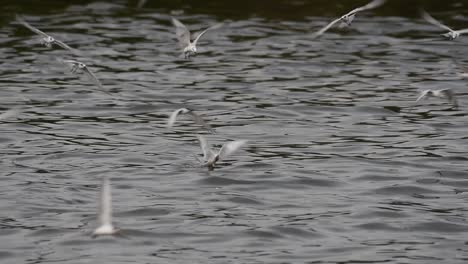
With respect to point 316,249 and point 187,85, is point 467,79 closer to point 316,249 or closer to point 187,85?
point 187,85

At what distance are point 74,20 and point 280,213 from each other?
12.8 m

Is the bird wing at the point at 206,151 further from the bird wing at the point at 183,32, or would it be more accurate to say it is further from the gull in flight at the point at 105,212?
the gull in flight at the point at 105,212

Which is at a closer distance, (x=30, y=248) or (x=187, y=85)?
(x=30, y=248)

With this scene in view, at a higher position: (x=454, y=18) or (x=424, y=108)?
(x=454, y=18)

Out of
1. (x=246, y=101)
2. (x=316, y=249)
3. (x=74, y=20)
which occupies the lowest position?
(x=316, y=249)

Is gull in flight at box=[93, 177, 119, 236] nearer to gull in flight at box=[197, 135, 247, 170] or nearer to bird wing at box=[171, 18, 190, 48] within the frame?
gull in flight at box=[197, 135, 247, 170]

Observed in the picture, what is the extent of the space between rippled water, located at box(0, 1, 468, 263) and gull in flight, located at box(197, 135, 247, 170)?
0.15 meters

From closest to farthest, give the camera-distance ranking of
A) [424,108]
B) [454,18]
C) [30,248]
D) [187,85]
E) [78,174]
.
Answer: [30,248] → [78,174] → [424,108] → [187,85] → [454,18]

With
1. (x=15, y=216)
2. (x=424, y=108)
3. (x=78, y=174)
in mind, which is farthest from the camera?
(x=424, y=108)

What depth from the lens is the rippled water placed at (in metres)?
11.0

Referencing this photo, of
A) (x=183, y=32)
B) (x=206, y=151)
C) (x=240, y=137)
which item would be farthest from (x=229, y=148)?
(x=183, y=32)

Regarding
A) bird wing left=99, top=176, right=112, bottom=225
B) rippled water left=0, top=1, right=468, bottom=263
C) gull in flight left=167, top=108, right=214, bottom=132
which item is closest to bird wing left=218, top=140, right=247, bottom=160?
rippled water left=0, top=1, right=468, bottom=263

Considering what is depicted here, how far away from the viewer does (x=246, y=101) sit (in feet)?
57.8

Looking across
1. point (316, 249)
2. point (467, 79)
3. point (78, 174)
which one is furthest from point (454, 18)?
point (316, 249)
